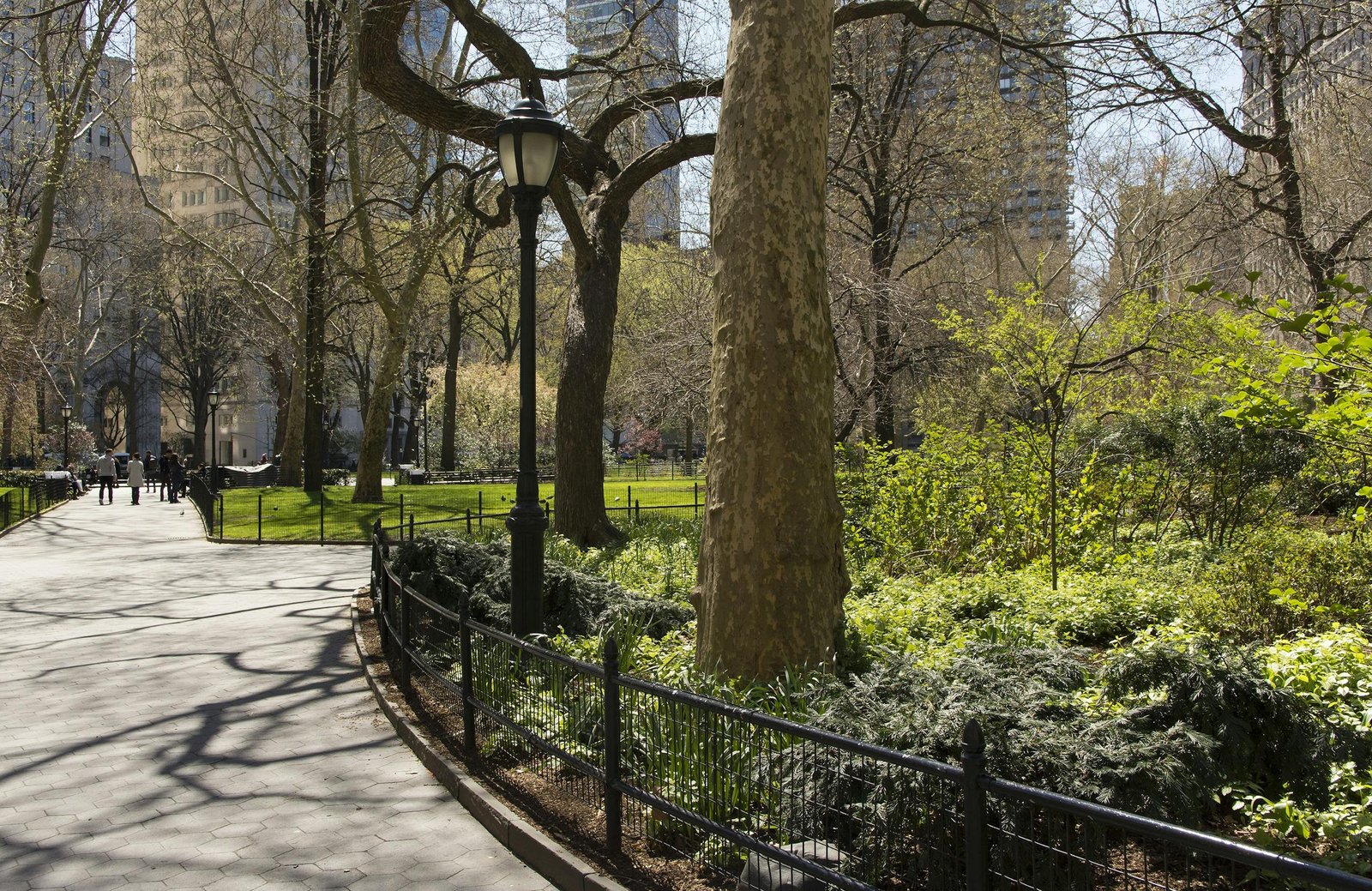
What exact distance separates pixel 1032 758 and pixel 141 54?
26591 mm

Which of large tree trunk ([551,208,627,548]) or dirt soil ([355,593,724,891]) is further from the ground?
large tree trunk ([551,208,627,548])

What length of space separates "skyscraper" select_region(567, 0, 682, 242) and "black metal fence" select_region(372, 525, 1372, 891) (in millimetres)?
9610

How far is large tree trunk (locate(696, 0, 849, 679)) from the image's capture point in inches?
257

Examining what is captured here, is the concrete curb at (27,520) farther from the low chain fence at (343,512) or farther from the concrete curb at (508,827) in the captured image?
the concrete curb at (508,827)

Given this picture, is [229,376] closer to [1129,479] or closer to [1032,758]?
[1129,479]

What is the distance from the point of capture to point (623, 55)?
16.0 m

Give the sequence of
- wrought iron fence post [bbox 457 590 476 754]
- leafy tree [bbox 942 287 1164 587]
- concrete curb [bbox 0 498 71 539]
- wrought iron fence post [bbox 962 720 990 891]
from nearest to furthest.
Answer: wrought iron fence post [bbox 962 720 990 891] → wrought iron fence post [bbox 457 590 476 754] → leafy tree [bbox 942 287 1164 587] → concrete curb [bbox 0 498 71 539]

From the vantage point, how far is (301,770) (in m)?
6.70

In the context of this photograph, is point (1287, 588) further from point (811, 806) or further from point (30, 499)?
point (30, 499)

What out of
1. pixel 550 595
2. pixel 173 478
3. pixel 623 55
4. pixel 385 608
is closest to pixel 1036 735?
pixel 550 595

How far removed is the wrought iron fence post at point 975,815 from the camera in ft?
9.36

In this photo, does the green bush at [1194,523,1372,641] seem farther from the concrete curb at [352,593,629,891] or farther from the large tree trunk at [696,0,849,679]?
the concrete curb at [352,593,629,891]

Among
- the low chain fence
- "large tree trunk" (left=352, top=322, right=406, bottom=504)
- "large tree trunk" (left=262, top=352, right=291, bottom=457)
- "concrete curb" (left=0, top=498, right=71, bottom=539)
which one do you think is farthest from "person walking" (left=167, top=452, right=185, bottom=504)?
"large tree trunk" (left=352, top=322, right=406, bottom=504)

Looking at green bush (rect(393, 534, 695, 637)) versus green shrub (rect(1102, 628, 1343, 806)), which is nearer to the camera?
green shrub (rect(1102, 628, 1343, 806))
